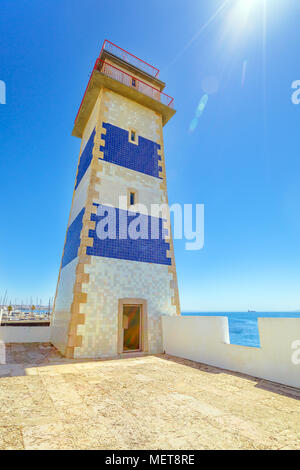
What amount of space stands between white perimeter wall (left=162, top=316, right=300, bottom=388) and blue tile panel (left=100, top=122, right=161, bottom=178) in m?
7.29

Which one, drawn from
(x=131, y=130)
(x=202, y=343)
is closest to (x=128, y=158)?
(x=131, y=130)

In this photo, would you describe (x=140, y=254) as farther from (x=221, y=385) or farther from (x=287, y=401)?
(x=287, y=401)

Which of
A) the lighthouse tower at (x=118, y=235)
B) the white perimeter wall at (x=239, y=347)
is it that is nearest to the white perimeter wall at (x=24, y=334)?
the lighthouse tower at (x=118, y=235)

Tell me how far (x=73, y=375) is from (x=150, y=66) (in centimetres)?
1630

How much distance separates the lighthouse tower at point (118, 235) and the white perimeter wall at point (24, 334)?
1032 millimetres

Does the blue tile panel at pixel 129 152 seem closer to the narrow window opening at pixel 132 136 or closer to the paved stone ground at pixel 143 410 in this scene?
the narrow window opening at pixel 132 136

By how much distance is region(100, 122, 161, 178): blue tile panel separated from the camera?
10586mm

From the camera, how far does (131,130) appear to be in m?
11.6

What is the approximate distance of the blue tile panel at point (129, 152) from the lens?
34.7 feet

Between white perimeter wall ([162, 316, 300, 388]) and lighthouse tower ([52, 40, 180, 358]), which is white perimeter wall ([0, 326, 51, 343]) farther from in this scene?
white perimeter wall ([162, 316, 300, 388])

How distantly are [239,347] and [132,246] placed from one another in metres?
5.40

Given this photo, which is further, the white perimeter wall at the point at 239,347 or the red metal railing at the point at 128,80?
the red metal railing at the point at 128,80

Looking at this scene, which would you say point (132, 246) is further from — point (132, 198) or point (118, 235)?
point (132, 198)

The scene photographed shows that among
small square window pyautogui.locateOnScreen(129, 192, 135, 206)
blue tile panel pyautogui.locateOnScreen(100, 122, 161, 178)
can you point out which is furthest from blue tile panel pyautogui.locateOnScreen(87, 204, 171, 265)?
blue tile panel pyautogui.locateOnScreen(100, 122, 161, 178)
